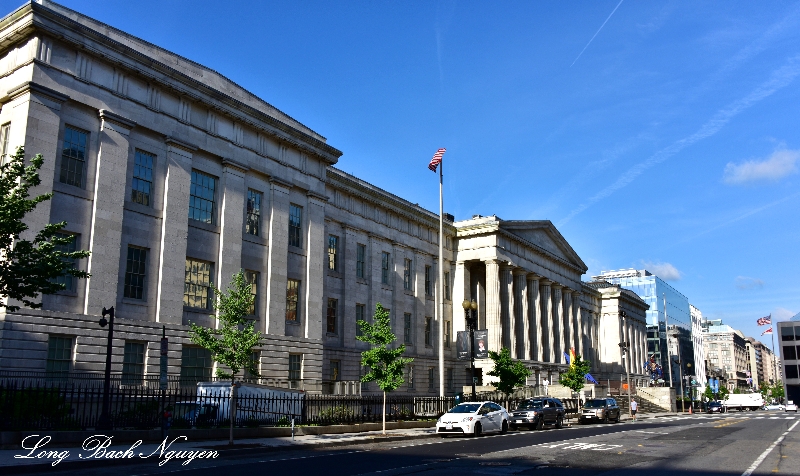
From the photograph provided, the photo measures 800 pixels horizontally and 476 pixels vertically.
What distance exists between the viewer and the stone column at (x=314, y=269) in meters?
39.7

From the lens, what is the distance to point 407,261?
55594 millimetres

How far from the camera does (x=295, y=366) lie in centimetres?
3806

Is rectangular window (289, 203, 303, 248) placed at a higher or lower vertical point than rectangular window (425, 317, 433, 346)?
higher

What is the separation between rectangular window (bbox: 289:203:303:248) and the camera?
3966cm

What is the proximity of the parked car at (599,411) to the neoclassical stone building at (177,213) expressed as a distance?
1358 centimetres

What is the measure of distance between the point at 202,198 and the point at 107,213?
6091mm

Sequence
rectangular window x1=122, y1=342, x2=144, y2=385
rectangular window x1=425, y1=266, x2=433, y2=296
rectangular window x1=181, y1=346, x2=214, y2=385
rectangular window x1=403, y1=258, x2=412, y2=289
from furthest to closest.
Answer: rectangular window x1=425, y1=266, x2=433, y2=296
rectangular window x1=403, y1=258, x2=412, y2=289
rectangular window x1=181, y1=346, x2=214, y2=385
rectangular window x1=122, y1=342, x2=144, y2=385

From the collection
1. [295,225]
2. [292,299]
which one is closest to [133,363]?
[292,299]

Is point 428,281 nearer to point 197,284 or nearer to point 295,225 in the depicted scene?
point 295,225

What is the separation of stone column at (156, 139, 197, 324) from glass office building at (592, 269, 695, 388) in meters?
100

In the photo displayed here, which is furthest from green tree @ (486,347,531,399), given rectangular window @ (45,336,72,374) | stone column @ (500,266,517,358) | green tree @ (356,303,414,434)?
rectangular window @ (45,336,72,374)

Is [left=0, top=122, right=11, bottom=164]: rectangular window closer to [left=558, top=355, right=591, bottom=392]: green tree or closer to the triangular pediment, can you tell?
the triangular pediment

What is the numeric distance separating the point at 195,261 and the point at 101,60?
416 inches

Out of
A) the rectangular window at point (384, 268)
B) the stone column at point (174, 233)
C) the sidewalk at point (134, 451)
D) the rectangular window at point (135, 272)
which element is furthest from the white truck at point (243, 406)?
the rectangular window at point (384, 268)
